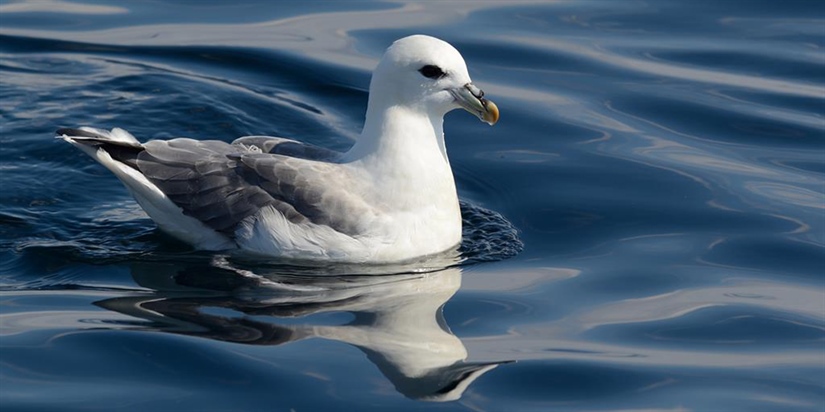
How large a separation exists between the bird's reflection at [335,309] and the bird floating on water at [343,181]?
0.77 ft

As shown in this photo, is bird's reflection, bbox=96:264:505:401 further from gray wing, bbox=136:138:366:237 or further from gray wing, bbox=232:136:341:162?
gray wing, bbox=232:136:341:162

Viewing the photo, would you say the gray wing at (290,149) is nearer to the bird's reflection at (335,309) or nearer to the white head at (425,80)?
the white head at (425,80)

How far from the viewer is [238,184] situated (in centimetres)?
804

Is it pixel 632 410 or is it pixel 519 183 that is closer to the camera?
pixel 632 410

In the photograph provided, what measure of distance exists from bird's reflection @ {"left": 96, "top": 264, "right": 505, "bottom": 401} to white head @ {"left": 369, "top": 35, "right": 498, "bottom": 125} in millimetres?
953

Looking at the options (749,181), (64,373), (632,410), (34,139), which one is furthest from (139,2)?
(632,410)

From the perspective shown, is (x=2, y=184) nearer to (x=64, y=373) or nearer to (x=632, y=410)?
(x=64, y=373)

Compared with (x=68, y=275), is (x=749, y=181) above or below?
above

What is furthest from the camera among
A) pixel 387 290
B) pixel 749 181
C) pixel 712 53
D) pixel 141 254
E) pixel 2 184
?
pixel 712 53

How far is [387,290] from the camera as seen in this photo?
24.9ft

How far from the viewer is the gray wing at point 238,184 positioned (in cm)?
784

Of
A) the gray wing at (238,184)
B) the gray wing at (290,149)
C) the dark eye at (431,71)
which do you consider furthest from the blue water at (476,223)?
the dark eye at (431,71)

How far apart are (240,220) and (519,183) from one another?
89.1 inches

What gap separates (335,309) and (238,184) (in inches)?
45.3
